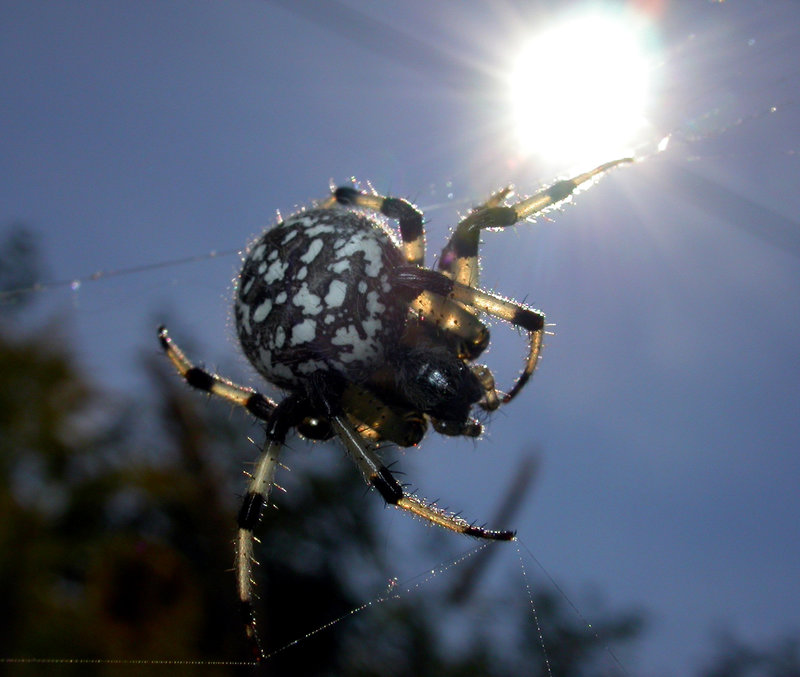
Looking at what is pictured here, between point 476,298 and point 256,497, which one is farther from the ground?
point 476,298

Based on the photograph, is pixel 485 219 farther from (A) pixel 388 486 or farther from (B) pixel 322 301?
(A) pixel 388 486

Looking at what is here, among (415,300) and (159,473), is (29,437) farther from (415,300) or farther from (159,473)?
(415,300)

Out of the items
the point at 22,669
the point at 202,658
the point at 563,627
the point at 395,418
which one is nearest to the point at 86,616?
the point at 22,669

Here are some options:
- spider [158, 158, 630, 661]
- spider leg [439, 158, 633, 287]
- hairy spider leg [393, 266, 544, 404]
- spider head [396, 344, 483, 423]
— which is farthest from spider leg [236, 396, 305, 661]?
spider leg [439, 158, 633, 287]

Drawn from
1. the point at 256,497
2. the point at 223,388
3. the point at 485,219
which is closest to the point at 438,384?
the point at 485,219

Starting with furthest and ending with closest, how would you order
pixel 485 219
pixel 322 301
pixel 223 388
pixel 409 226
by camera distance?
pixel 223 388 → pixel 409 226 → pixel 485 219 → pixel 322 301

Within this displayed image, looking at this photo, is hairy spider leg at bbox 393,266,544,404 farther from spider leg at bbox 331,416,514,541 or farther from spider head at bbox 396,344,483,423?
spider leg at bbox 331,416,514,541

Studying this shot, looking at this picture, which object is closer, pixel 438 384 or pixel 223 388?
pixel 438 384
